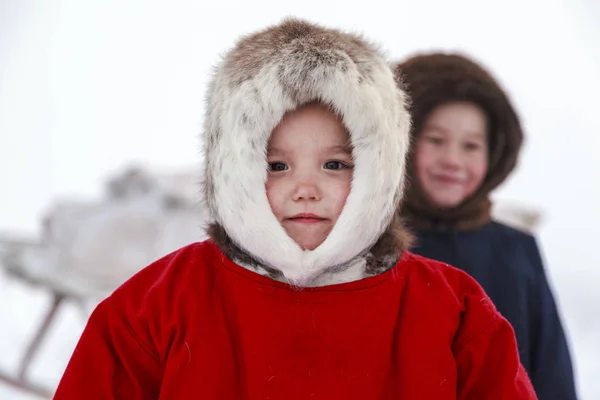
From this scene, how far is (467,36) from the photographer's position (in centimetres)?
455

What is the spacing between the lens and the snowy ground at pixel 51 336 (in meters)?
2.83

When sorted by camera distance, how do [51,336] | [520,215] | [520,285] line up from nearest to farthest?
[520,285] < [520,215] < [51,336]

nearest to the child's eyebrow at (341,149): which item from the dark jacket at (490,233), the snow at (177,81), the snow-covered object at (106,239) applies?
the dark jacket at (490,233)

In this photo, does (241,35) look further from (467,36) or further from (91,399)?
(467,36)

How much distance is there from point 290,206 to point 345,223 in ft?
0.26

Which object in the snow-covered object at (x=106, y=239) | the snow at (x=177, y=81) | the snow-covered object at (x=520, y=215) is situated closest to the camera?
the snow-covered object at (x=520, y=215)

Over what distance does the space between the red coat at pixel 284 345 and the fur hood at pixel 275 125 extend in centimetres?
5

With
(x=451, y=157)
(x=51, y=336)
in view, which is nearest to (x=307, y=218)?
(x=451, y=157)

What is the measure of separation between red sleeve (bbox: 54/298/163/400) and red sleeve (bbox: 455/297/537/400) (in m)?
0.43

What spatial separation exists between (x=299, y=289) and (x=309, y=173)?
0.16 meters

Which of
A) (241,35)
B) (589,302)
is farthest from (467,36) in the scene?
(241,35)

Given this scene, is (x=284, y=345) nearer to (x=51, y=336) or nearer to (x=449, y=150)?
(x=449, y=150)

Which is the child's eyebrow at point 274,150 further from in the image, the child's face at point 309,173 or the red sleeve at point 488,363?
the red sleeve at point 488,363

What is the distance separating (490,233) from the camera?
5.09ft
